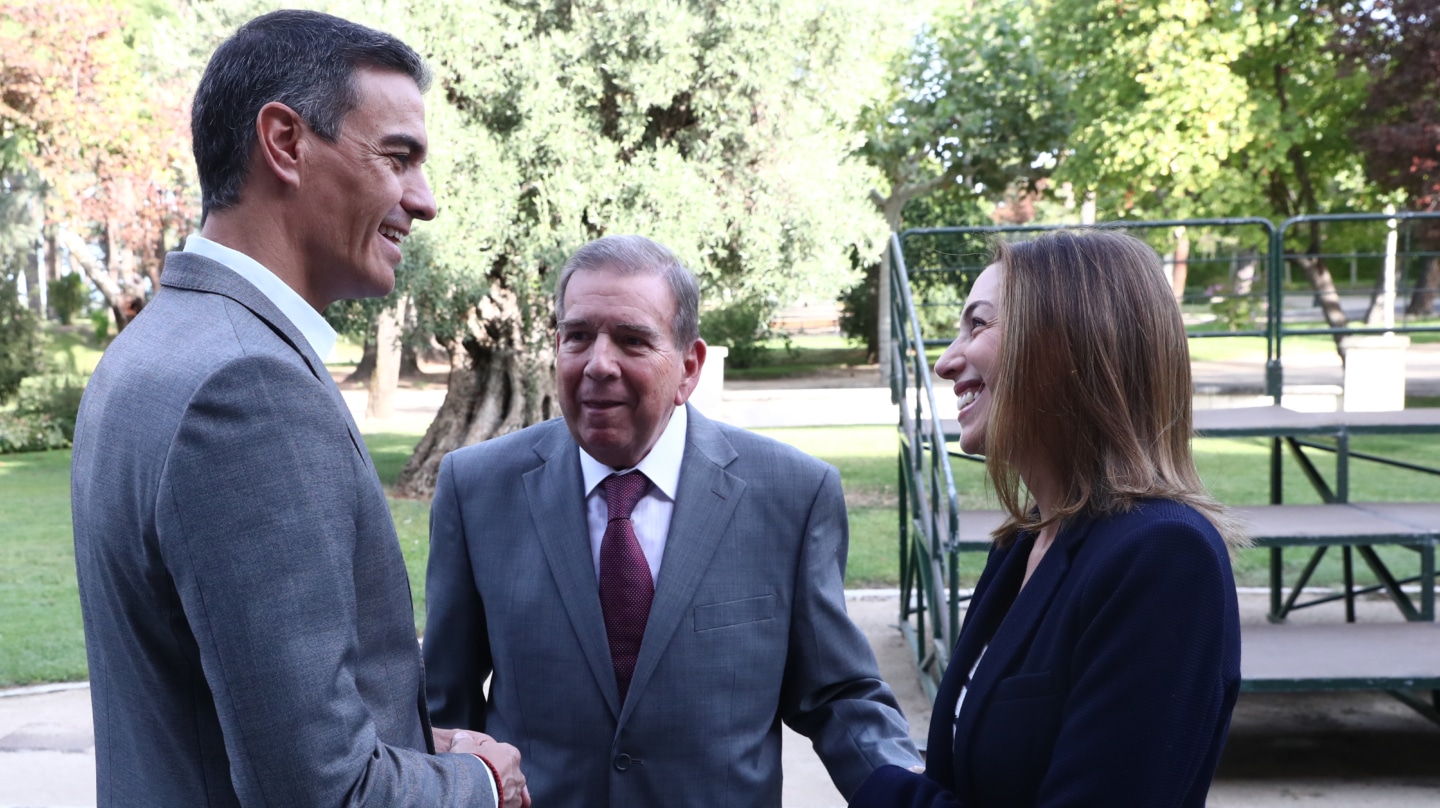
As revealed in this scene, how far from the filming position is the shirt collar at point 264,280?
172 cm

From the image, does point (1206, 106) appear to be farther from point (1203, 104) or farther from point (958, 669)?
point (958, 669)

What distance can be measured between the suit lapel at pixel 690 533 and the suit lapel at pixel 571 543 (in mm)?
34

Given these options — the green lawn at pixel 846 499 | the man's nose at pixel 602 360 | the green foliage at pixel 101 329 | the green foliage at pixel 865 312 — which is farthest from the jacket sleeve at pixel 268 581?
the green foliage at pixel 101 329

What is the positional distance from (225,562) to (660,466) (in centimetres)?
134

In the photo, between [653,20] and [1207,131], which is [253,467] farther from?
[1207,131]

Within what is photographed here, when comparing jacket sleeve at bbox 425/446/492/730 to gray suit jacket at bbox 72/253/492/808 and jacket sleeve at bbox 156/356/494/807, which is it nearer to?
gray suit jacket at bbox 72/253/492/808

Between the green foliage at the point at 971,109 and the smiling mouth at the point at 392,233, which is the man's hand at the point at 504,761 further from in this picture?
the green foliage at the point at 971,109

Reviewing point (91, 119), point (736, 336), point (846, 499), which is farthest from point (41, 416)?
point (736, 336)

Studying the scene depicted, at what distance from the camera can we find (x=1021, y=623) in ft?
6.26

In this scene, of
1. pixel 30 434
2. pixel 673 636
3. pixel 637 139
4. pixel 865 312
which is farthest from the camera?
pixel 865 312

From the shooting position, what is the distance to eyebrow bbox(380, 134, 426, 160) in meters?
1.82

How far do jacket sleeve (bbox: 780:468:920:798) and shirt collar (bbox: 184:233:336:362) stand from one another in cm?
127

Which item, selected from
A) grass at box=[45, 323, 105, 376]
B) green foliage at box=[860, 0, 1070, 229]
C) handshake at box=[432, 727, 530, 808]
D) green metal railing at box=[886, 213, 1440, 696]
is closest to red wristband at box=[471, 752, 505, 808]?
handshake at box=[432, 727, 530, 808]

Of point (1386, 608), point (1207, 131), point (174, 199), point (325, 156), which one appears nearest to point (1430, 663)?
point (1386, 608)
